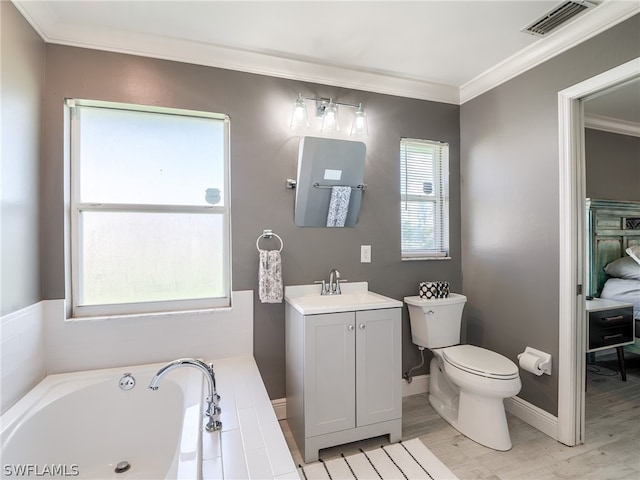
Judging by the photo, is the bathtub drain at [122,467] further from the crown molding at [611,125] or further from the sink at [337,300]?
the crown molding at [611,125]

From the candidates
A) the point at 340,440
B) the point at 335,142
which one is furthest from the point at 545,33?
the point at 340,440

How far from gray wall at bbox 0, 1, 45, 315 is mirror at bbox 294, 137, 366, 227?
147 centimetres

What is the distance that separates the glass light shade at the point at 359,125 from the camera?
224 cm

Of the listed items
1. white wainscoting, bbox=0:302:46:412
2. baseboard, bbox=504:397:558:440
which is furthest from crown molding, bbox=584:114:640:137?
white wainscoting, bbox=0:302:46:412

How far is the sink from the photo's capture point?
1823mm

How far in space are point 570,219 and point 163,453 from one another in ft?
8.49

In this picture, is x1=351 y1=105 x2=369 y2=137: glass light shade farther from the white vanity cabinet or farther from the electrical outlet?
the white vanity cabinet

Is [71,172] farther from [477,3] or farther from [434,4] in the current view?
[477,3]

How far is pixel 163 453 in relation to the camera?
61.2 inches

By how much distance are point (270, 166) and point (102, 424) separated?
173 cm

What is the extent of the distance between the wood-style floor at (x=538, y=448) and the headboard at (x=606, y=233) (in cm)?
117

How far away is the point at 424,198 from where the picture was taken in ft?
8.51

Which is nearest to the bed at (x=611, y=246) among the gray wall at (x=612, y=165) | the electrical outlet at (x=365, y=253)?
the gray wall at (x=612, y=165)

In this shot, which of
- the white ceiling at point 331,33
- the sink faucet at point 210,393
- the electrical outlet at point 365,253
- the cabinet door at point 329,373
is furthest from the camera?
the electrical outlet at point 365,253
